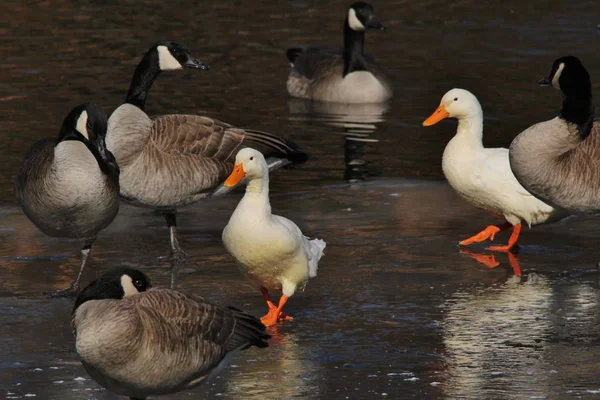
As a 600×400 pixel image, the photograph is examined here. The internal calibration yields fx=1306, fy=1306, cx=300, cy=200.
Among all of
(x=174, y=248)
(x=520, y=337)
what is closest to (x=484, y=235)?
(x=520, y=337)

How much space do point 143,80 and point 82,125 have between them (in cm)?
217

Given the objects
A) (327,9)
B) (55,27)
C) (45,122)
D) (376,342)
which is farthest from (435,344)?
(327,9)

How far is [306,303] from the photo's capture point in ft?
32.3

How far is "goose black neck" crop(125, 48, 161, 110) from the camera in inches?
467

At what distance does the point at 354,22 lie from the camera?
1969 centimetres

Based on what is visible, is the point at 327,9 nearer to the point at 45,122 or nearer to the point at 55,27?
the point at 55,27

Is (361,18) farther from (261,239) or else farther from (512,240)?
(261,239)

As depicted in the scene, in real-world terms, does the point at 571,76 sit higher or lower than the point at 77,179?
higher

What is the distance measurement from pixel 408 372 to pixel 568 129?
135 inches

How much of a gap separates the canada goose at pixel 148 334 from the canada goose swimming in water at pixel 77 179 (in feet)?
8.03

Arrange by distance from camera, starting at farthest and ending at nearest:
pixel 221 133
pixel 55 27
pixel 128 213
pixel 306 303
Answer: pixel 55 27 → pixel 128 213 → pixel 221 133 → pixel 306 303

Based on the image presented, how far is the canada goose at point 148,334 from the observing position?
6.93 m

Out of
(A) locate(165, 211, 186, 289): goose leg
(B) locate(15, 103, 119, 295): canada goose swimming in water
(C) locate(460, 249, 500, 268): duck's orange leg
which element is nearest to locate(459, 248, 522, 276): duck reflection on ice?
(C) locate(460, 249, 500, 268): duck's orange leg

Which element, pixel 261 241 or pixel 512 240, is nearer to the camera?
pixel 261 241
